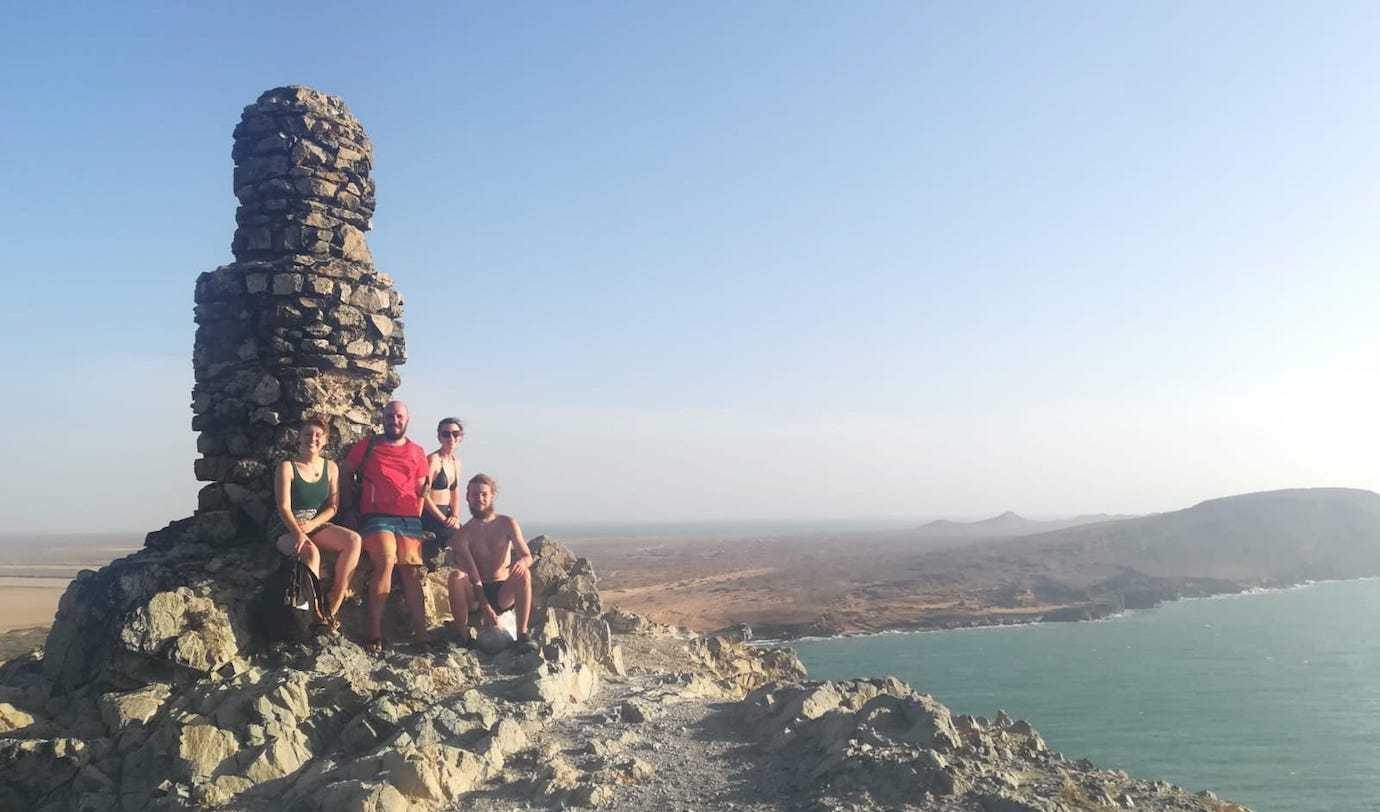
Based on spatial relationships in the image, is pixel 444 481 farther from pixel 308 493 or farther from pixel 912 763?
pixel 912 763

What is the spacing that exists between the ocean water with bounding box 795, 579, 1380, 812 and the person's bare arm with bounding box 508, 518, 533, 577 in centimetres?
1520

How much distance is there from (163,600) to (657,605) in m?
36.6

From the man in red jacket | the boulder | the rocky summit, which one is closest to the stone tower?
the rocky summit

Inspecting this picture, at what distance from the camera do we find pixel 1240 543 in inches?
2253

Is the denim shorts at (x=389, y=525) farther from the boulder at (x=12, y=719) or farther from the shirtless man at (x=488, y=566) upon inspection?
the boulder at (x=12, y=719)

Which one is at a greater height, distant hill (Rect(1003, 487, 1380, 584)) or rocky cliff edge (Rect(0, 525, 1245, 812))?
rocky cliff edge (Rect(0, 525, 1245, 812))

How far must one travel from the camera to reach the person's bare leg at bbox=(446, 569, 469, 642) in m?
7.14

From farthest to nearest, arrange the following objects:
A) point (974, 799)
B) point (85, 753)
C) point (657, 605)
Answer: point (657, 605) → point (85, 753) → point (974, 799)

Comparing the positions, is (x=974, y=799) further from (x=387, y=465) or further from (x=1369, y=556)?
(x=1369, y=556)

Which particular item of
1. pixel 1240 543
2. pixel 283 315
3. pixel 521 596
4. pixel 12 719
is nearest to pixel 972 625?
pixel 1240 543

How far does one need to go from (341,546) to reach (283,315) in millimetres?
2506

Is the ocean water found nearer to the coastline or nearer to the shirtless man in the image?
the coastline

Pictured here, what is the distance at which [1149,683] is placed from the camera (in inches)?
1011

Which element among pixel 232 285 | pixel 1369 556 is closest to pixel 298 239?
pixel 232 285
